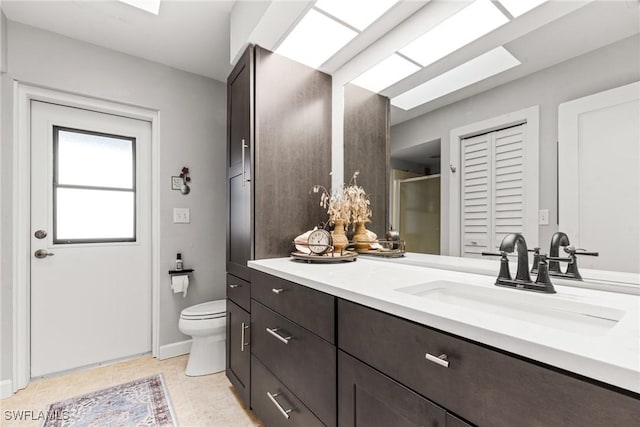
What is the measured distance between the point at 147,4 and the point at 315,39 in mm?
1033

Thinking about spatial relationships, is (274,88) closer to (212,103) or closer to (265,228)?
(265,228)

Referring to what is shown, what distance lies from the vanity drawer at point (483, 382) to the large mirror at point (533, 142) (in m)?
0.62

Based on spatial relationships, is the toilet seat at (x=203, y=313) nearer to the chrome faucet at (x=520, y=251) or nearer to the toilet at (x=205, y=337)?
the toilet at (x=205, y=337)

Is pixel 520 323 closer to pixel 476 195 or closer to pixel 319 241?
pixel 476 195

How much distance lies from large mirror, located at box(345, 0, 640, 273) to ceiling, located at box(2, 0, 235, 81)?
142cm

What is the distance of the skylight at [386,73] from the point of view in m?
1.57

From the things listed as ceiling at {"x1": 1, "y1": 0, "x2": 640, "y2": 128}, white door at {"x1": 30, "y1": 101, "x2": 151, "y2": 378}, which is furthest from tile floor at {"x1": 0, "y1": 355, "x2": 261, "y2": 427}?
ceiling at {"x1": 1, "y1": 0, "x2": 640, "y2": 128}

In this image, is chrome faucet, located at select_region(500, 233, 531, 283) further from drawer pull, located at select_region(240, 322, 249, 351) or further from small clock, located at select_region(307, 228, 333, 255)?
drawer pull, located at select_region(240, 322, 249, 351)

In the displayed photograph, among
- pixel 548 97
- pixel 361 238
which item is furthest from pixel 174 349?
pixel 548 97

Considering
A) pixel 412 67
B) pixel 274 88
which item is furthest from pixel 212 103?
pixel 412 67

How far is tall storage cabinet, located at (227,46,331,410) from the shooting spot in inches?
67.2

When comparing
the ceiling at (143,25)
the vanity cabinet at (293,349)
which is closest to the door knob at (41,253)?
the ceiling at (143,25)

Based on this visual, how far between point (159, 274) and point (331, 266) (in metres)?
1.66

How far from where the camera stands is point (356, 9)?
1543 millimetres
